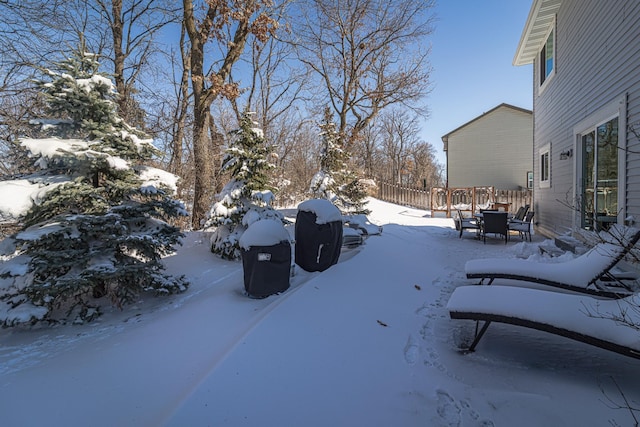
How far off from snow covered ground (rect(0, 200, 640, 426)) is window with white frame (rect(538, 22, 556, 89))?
313 inches

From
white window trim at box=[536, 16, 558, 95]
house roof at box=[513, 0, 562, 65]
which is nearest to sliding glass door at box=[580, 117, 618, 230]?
white window trim at box=[536, 16, 558, 95]

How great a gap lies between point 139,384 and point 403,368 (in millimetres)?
1939

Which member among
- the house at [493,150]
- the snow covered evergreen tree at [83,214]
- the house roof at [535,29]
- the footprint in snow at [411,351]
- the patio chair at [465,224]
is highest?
the house roof at [535,29]

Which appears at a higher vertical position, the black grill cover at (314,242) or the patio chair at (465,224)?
the black grill cover at (314,242)

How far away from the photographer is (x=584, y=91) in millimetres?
5992

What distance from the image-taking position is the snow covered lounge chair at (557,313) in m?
2.19

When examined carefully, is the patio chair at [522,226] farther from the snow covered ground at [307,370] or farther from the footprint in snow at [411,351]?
the footprint in snow at [411,351]

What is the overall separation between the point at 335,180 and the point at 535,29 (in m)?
6.90

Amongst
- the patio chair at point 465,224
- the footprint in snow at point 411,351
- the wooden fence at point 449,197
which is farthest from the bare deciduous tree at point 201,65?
the wooden fence at point 449,197

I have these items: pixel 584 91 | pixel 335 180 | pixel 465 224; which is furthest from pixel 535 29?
pixel 335 180

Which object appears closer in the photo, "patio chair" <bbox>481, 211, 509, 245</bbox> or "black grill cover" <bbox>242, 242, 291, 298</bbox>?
"black grill cover" <bbox>242, 242, 291, 298</bbox>

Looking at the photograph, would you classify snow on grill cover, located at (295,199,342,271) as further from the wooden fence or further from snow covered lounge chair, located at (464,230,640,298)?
the wooden fence

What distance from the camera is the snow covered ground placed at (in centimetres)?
190

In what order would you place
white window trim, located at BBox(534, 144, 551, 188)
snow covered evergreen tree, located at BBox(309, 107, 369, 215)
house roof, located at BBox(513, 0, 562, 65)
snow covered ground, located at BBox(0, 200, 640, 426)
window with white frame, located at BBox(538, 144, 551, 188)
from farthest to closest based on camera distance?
1. snow covered evergreen tree, located at BBox(309, 107, 369, 215)
2. window with white frame, located at BBox(538, 144, 551, 188)
3. white window trim, located at BBox(534, 144, 551, 188)
4. house roof, located at BBox(513, 0, 562, 65)
5. snow covered ground, located at BBox(0, 200, 640, 426)
